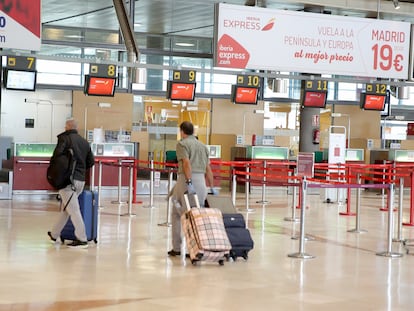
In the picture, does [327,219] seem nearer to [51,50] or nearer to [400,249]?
[400,249]

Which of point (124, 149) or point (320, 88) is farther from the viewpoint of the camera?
point (320, 88)

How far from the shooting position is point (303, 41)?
13.8 meters

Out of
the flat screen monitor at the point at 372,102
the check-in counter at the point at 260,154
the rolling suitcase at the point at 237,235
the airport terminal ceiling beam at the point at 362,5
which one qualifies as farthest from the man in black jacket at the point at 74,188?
the flat screen monitor at the point at 372,102

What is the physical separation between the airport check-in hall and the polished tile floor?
0.10ft

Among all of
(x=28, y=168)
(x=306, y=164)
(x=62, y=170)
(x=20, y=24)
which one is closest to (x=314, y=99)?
(x=28, y=168)

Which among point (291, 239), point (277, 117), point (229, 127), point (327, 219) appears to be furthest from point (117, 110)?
point (291, 239)

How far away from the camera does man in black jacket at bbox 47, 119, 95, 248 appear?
34.2 ft

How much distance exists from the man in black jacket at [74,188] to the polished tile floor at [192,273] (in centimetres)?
23

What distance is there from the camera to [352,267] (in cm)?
962

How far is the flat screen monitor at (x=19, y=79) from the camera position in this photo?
696 inches

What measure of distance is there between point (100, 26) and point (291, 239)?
1284 centimetres

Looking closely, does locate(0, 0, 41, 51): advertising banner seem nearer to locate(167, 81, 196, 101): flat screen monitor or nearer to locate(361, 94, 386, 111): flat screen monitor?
locate(167, 81, 196, 101): flat screen monitor

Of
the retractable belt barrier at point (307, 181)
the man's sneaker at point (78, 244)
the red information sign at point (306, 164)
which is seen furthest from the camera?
the red information sign at point (306, 164)

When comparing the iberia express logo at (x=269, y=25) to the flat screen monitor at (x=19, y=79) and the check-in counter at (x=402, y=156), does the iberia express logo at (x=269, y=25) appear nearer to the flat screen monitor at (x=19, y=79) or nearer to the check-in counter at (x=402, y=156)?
the flat screen monitor at (x=19, y=79)
